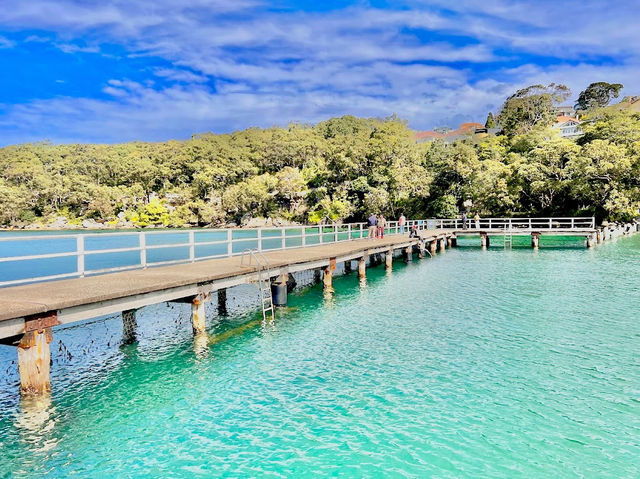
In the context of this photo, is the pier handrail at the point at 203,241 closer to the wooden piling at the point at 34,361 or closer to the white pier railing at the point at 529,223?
the white pier railing at the point at 529,223

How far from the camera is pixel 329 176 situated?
246 ft

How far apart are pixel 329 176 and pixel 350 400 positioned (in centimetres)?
6840

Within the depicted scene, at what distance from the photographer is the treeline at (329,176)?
47.5m

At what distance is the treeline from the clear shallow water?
122 feet

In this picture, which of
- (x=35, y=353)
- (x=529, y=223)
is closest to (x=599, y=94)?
(x=529, y=223)

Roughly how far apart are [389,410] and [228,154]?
369 ft

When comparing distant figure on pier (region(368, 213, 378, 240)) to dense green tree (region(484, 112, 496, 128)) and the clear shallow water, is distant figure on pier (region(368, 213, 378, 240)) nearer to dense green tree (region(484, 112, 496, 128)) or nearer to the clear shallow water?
the clear shallow water

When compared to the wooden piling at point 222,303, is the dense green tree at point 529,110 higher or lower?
higher

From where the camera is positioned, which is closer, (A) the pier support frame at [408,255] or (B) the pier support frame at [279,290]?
(B) the pier support frame at [279,290]

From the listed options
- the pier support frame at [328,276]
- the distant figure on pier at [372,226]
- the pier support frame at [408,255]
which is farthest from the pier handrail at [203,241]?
the pier support frame at [408,255]

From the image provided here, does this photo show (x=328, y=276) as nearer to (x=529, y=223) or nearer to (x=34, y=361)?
(x=34, y=361)

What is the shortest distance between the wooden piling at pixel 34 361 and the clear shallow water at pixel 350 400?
35 centimetres

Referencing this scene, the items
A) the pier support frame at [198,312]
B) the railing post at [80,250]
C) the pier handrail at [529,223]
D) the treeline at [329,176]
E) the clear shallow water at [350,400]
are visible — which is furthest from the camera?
the treeline at [329,176]

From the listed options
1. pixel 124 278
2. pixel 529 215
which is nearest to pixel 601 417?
pixel 124 278
